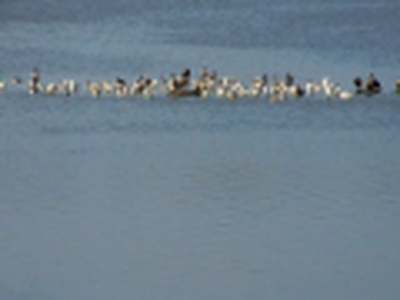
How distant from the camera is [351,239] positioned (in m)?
25.0

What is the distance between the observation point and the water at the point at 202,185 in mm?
23047

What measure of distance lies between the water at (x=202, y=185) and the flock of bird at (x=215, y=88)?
49 centimetres

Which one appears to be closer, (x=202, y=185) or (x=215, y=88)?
(x=202, y=185)

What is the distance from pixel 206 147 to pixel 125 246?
32.1 feet

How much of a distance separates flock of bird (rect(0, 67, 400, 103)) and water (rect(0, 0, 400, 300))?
1.60 feet

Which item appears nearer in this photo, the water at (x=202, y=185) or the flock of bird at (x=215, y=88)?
the water at (x=202, y=185)

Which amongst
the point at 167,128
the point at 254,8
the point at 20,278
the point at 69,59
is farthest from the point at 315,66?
the point at 20,278

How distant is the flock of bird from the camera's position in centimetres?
4091

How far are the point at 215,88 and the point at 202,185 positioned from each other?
1297 cm

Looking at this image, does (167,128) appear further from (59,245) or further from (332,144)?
(59,245)

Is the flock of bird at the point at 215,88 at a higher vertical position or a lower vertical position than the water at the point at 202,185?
higher

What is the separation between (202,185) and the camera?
29562 millimetres

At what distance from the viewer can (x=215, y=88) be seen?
42312mm

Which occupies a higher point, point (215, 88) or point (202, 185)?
point (215, 88)
